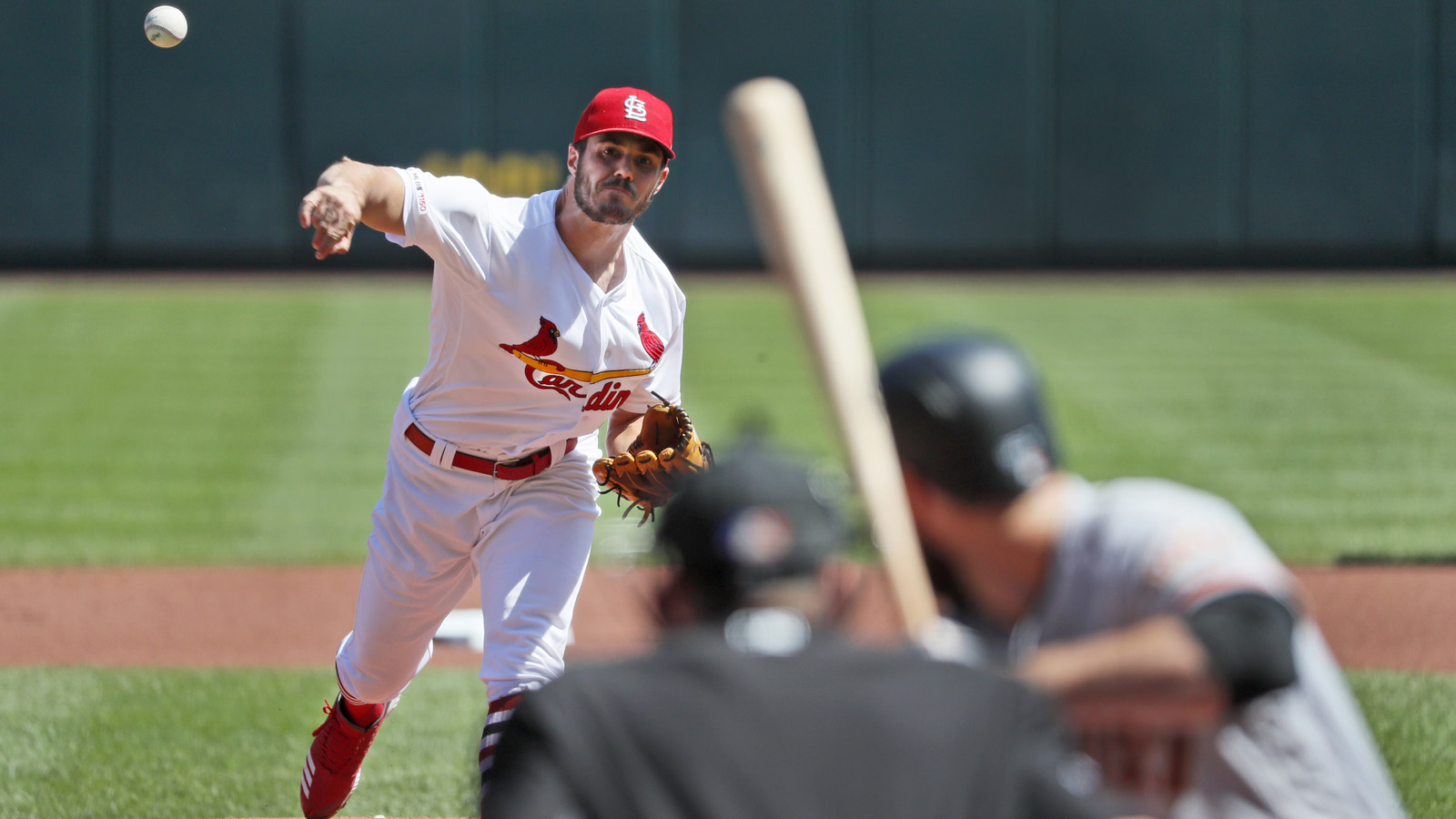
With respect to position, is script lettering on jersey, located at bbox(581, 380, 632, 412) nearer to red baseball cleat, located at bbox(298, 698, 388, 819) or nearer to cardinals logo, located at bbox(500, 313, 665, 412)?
cardinals logo, located at bbox(500, 313, 665, 412)

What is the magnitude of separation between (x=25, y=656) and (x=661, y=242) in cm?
1455

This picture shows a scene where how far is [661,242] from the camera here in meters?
20.6

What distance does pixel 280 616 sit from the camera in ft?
25.0

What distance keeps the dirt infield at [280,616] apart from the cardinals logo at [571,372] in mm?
1922

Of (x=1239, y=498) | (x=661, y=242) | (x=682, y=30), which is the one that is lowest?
(x=1239, y=498)

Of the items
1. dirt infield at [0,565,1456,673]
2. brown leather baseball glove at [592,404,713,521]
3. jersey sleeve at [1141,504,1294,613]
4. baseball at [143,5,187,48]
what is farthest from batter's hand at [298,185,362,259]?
baseball at [143,5,187,48]

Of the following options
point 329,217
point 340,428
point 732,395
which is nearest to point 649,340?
point 329,217

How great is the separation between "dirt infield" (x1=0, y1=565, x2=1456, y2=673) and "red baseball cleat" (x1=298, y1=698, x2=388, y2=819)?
189 centimetres

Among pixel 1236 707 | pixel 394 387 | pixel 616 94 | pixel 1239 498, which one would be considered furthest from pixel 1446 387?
pixel 1236 707

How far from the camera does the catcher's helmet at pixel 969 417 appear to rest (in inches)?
79.9

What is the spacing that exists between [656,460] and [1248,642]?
274 centimetres

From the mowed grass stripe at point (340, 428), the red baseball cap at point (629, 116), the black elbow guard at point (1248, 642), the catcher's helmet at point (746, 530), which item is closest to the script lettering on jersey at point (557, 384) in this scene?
the red baseball cap at point (629, 116)

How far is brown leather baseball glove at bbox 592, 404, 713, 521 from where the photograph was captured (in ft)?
14.7

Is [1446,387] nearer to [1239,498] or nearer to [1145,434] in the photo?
[1145,434]
